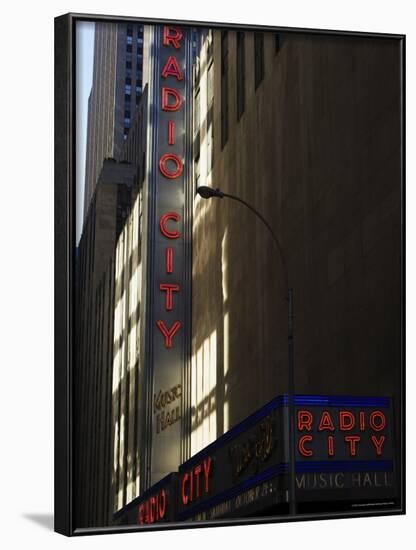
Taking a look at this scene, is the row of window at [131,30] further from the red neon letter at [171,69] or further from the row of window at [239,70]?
the row of window at [239,70]

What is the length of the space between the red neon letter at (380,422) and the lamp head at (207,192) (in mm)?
6190

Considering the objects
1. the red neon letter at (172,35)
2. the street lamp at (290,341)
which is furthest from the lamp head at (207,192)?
the red neon letter at (172,35)

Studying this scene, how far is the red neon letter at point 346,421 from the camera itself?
105 ft

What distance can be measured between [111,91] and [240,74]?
179 inches

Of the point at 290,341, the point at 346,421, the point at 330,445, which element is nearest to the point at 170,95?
the point at 290,341

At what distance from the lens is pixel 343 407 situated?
32.5m

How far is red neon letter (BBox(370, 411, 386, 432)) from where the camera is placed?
3219 centimetres

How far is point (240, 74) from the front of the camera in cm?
3769

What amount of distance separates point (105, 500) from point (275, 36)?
11.8 metres

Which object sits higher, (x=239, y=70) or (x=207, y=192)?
(x=239, y=70)

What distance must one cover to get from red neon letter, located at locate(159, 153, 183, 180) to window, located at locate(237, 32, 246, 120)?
2.98 m

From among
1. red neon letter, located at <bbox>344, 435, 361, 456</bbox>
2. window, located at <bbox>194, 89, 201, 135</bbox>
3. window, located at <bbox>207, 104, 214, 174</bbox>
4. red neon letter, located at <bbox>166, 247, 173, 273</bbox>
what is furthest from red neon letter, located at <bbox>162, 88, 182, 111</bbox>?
red neon letter, located at <bbox>344, 435, 361, 456</bbox>

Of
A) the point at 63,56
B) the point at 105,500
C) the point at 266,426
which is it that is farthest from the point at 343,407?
the point at 63,56

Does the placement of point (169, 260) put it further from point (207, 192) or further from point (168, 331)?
point (207, 192)
